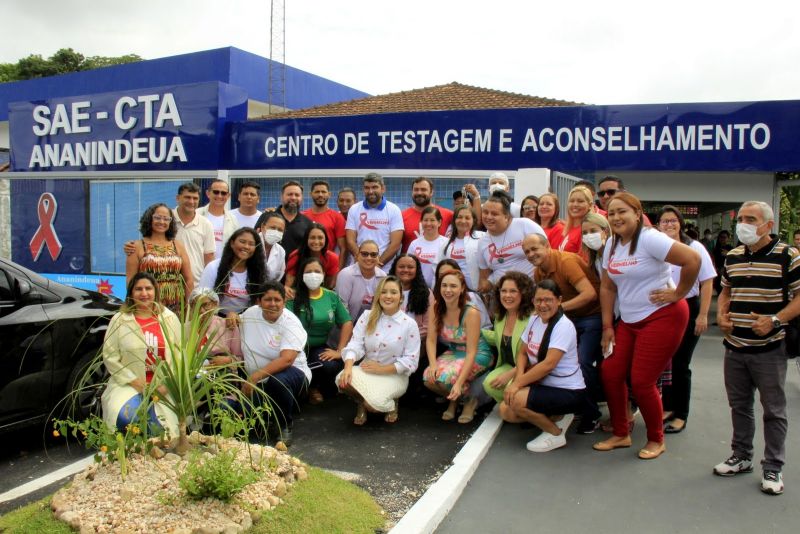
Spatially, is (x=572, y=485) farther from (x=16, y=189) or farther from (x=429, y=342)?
(x=16, y=189)

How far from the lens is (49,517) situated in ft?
11.1

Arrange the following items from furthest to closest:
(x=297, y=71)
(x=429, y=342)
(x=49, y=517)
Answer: (x=297, y=71), (x=429, y=342), (x=49, y=517)

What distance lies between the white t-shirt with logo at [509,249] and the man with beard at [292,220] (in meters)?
1.97

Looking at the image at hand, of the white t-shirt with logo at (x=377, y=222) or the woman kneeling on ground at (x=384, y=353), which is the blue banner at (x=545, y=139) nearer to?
the white t-shirt with logo at (x=377, y=222)

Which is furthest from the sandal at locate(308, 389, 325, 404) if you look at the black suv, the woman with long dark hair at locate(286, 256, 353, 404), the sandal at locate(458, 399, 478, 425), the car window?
the car window

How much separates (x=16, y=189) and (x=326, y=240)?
8.20 m

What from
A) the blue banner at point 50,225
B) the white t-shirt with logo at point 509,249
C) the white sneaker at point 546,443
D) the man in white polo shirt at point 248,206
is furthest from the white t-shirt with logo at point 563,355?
the blue banner at point 50,225

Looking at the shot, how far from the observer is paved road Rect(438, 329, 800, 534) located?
12.5ft

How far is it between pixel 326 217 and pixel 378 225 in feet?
2.08

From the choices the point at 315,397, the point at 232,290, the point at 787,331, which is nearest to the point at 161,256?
the point at 232,290

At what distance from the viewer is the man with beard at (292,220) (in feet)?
22.3

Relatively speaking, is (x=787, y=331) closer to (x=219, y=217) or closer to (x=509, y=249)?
(x=509, y=249)

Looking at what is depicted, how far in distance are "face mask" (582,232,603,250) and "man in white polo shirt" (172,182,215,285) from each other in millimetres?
3526

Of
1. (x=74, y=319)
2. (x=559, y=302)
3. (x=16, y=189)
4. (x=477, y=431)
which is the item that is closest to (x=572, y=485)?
(x=477, y=431)
